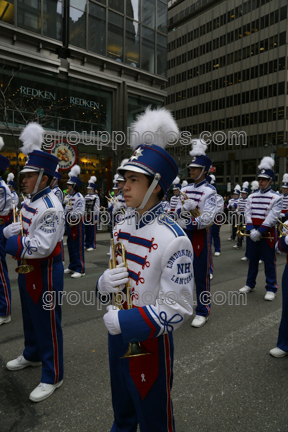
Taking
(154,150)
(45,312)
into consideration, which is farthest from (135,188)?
(45,312)

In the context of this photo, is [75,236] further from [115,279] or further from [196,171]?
[115,279]

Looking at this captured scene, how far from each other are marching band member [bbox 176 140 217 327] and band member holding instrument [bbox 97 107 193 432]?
307cm

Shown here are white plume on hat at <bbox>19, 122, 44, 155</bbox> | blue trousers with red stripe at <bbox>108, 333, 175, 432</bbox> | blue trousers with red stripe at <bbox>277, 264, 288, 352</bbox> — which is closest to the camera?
blue trousers with red stripe at <bbox>108, 333, 175, 432</bbox>

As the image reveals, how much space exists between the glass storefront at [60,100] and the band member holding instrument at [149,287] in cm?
1631

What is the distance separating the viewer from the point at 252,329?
16.4ft

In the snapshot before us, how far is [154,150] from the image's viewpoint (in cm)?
211

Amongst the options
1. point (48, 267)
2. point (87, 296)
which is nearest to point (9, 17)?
point (87, 296)

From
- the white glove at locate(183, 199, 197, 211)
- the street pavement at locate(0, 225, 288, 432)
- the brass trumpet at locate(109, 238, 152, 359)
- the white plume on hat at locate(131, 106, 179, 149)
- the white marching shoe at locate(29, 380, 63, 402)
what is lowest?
the street pavement at locate(0, 225, 288, 432)

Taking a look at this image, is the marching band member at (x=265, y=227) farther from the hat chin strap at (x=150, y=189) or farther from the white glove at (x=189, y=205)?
the hat chin strap at (x=150, y=189)

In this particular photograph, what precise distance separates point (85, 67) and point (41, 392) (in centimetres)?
2102

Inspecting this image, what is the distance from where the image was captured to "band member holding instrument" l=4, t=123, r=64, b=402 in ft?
10.3

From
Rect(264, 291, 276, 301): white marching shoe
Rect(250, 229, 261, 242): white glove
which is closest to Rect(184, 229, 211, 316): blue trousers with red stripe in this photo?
Rect(250, 229, 261, 242): white glove

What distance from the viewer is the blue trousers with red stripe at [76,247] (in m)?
8.27

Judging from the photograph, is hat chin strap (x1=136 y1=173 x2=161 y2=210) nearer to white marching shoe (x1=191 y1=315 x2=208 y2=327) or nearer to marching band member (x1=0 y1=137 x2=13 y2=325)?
white marching shoe (x1=191 y1=315 x2=208 y2=327)
